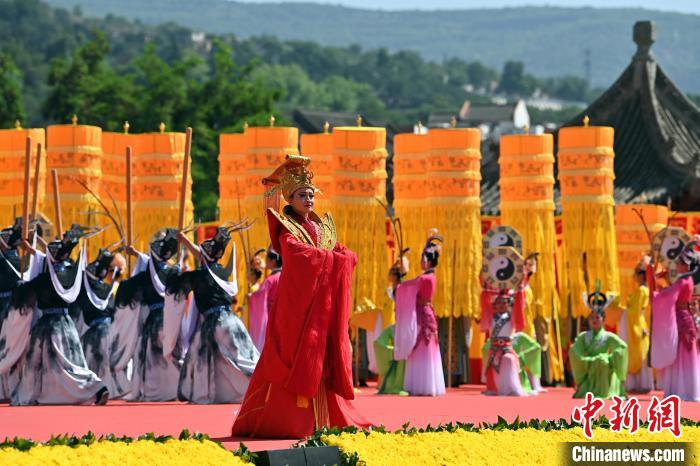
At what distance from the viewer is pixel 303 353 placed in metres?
11.6

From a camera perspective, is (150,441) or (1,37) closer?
(150,441)

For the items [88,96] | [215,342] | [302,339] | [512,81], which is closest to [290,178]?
[302,339]

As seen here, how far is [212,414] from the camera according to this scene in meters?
13.9

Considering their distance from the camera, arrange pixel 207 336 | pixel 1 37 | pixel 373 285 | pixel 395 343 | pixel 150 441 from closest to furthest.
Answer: pixel 150 441, pixel 207 336, pixel 395 343, pixel 373 285, pixel 1 37

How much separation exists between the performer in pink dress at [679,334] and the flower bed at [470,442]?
5.42 meters

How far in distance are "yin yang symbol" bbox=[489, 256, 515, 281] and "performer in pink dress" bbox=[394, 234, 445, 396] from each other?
29.3 inches

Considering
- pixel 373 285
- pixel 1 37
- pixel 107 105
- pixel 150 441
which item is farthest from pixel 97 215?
pixel 1 37

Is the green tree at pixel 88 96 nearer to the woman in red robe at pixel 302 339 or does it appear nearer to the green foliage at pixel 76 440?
the woman in red robe at pixel 302 339

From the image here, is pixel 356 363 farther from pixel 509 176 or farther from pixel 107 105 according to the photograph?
pixel 107 105

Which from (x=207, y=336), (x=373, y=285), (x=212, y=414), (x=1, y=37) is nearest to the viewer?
(x=212, y=414)

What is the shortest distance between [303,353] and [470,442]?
1.24 meters

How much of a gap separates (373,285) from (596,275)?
2515 mm

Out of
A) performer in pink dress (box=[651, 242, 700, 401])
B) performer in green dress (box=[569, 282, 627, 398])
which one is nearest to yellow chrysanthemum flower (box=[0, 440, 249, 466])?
performer in green dress (box=[569, 282, 627, 398])

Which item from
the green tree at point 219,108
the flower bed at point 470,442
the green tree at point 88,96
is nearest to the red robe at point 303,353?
the flower bed at point 470,442
